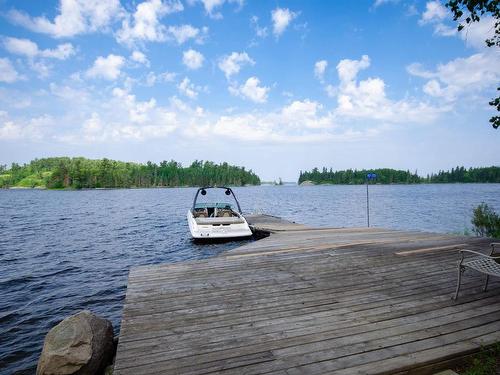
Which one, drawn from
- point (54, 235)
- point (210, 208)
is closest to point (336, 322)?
point (210, 208)

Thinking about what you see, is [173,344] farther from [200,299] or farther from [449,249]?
[449,249]

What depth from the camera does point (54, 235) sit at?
21.4 metres

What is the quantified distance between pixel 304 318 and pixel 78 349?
121 inches

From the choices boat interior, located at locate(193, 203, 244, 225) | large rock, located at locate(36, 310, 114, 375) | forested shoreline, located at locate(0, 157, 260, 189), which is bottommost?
A: large rock, located at locate(36, 310, 114, 375)

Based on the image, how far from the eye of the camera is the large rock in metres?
4.12

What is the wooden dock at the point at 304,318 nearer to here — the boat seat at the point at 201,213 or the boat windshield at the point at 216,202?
the boat windshield at the point at 216,202

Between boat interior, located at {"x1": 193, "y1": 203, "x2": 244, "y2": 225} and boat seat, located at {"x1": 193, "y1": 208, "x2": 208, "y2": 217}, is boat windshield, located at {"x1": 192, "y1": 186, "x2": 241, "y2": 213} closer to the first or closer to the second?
boat interior, located at {"x1": 193, "y1": 203, "x2": 244, "y2": 225}

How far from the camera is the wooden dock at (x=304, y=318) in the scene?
3248 millimetres

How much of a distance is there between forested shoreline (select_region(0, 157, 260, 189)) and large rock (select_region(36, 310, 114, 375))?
143823mm

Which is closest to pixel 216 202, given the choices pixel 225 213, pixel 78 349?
pixel 225 213

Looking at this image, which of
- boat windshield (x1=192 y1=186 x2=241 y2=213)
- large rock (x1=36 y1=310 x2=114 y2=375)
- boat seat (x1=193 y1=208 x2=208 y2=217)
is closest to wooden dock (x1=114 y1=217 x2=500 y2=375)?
large rock (x1=36 y1=310 x2=114 y2=375)

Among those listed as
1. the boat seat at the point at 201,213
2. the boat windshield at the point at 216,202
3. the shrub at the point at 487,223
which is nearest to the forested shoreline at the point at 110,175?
the boat windshield at the point at 216,202

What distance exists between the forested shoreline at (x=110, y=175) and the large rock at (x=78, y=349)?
143823 millimetres

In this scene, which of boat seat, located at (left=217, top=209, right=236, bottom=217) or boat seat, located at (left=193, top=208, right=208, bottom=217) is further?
boat seat, located at (left=193, top=208, right=208, bottom=217)
